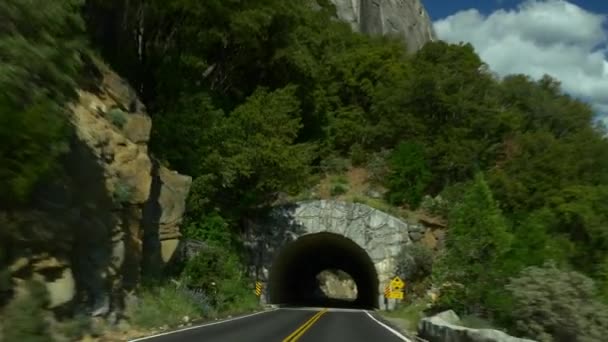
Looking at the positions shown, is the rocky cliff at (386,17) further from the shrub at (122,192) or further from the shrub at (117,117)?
the shrub at (122,192)

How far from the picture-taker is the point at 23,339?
11.7 meters

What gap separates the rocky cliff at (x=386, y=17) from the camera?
3669 inches

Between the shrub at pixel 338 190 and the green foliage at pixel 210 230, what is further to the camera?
the shrub at pixel 338 190

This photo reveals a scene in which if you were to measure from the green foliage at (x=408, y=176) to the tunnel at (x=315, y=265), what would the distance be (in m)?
5.03

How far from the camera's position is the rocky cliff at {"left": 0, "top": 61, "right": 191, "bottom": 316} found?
1806cm

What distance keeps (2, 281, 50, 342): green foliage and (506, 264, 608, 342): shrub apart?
520 inches

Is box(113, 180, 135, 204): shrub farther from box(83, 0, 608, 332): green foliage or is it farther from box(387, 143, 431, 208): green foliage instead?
box(387, 143, 431, 208): green foliage

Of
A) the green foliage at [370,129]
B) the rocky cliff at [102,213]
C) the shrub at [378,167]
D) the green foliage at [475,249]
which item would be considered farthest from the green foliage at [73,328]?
the shrub at [378,167]

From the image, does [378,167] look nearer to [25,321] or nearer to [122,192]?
[122,192]

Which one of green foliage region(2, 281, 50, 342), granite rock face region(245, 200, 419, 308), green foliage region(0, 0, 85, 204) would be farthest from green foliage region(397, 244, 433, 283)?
green foliage region(2, 281, 50, 342)

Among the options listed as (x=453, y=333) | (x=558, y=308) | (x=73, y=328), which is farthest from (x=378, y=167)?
(x=73, y=328)

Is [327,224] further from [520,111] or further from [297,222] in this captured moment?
[520,111]

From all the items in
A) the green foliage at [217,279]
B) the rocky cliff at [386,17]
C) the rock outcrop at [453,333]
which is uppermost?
the rocky cliff at [386,17]

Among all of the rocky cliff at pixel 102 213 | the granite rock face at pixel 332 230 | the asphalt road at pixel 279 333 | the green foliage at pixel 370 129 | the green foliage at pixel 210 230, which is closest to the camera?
the rocky cliff at pixel 102 213
